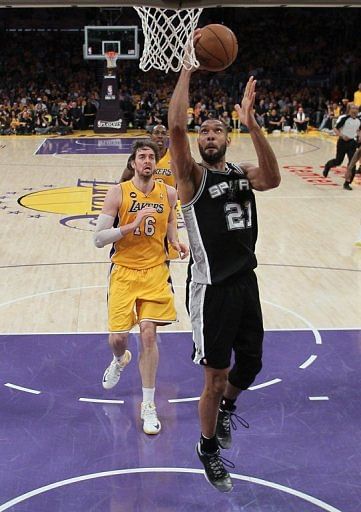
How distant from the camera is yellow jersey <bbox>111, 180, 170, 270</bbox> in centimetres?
472

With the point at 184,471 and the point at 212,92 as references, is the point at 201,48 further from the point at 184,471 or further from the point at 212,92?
the point at 212,92

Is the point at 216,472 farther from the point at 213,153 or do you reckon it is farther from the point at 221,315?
the point at 213,153

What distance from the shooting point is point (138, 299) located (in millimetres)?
4656

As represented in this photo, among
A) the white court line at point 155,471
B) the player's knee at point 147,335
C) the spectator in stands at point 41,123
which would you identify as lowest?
the spectator in stands at point 41,123

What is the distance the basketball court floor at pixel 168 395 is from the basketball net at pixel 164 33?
2.20 metres

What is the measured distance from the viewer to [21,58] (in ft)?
95.9

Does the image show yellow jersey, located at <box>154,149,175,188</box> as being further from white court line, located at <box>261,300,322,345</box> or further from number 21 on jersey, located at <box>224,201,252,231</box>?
number 21 on jersey, located at <box>224,201,252,231</box>

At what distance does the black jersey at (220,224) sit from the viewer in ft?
11.6

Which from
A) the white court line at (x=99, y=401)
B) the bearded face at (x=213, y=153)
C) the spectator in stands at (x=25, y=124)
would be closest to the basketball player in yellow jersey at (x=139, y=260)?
the white court line at (x=99, y=401)

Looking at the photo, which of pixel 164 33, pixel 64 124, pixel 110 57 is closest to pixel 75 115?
pixel 64 124

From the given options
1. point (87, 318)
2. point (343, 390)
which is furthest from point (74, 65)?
point (343, 390)

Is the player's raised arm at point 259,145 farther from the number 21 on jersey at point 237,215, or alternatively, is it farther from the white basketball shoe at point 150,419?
the white basketball shoe at point 150,419

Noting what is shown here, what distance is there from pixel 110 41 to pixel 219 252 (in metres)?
20.0

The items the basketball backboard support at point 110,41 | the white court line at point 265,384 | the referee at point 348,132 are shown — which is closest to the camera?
the white court line at point 265,384
